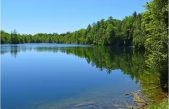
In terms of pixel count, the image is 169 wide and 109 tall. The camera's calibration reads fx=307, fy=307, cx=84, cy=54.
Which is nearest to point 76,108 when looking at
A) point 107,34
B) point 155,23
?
point 155,23

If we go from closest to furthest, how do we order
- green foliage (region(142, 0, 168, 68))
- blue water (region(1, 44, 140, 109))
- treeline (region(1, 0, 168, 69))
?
blue water (region(1, 44, 140, 109)), green foliage (region(142, 0, 168, 68)), treeline (region(1, 0, 168, 69))

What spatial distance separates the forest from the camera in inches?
958

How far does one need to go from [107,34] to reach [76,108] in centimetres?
11449

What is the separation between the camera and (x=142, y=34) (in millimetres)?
78688

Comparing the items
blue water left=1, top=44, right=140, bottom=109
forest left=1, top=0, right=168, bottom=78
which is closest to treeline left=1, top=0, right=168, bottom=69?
forest left=1, top=0, right=168, bottom=78

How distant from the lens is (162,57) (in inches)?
945

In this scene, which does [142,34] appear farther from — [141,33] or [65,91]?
[65,91]

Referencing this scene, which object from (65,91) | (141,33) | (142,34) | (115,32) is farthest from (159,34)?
(115,32)

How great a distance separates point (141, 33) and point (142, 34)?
5398 millimetres

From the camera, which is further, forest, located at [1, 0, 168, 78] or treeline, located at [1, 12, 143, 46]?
treeline, located at [1, 12, 143, 46]

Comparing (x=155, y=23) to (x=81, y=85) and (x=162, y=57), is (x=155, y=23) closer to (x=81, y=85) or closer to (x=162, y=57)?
(x=162, y=57)

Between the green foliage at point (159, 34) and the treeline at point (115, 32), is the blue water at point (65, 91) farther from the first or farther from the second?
the treeline at point (115, 32)

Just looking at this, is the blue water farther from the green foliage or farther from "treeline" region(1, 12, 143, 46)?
"treeline" region(1, 12, 143, 46)

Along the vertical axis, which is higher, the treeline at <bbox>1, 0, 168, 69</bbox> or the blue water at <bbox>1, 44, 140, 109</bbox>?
the treeline at <bbox>1, 0, 168, 69</bbox>
